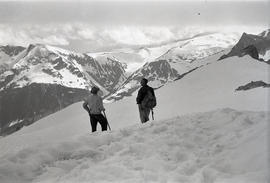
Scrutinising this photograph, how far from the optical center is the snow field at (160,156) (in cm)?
1062

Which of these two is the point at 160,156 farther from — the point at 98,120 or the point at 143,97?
the point at 143,97

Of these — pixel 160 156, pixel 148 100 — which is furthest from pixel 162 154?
pixel 148 100

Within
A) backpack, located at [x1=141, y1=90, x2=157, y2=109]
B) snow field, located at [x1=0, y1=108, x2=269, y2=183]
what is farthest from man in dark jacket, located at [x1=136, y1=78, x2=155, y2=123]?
snow field, located at [x1=0, y1=108, x2=269, y2=183]

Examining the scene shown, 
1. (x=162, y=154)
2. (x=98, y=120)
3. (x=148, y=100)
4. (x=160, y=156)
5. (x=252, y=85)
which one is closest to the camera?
(x=160, y=156)

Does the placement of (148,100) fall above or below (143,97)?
below

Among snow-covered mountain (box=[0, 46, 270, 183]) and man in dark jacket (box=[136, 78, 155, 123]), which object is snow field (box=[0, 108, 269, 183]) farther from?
man in dark jacket (box=[136, 78, 155, 123])

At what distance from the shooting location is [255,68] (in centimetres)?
5391

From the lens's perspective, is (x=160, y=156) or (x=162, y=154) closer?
(x=160, y=156)

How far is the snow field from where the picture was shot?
10.6m

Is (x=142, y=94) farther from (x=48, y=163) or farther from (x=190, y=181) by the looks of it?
(x=190, y=181)

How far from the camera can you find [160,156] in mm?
11898

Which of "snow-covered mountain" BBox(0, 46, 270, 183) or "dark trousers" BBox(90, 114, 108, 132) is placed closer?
"snow-covered mountain" BBox(0, 46, 270, 183)

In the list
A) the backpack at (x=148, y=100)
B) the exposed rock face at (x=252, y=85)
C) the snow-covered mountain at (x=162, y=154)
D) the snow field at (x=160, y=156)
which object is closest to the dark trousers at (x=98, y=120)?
the backpack at (x=148, y=100)

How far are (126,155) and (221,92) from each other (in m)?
35.4
